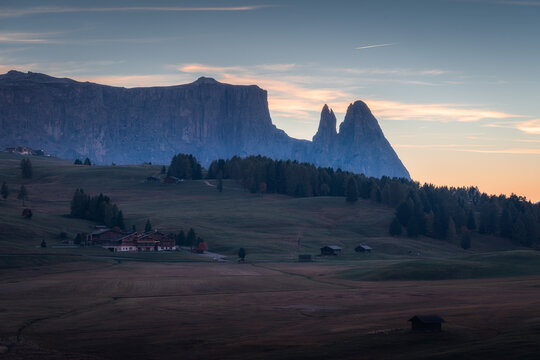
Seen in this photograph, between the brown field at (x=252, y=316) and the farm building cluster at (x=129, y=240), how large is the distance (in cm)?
3445

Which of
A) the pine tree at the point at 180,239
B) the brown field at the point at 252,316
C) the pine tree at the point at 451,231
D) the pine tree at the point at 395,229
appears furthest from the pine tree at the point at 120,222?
the pine tree at the point at 451,231

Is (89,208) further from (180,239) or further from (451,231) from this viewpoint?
(451,231)

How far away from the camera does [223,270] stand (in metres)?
109

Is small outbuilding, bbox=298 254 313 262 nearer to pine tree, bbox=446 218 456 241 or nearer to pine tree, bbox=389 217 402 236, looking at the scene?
pine tree, bbox=389 217 402 236

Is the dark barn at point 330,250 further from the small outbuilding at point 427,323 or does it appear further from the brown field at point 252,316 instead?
the small outbuilding at point 427,323

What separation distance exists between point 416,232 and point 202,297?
11273 centimetres

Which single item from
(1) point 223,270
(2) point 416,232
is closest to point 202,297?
(1) point 223,270

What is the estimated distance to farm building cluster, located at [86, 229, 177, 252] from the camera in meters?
138

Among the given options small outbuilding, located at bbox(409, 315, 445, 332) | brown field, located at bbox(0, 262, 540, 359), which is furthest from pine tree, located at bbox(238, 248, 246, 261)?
Result: small outbuilding, located at bbox(409, 315, 445, 332)

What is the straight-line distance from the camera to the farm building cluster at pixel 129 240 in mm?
137750

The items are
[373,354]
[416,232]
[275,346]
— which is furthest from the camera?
[416,232]

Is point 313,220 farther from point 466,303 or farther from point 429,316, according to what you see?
point 429,316

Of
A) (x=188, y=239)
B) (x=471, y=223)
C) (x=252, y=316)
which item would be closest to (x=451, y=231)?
(x=471, y=223)

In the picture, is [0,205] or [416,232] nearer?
[0,205]
